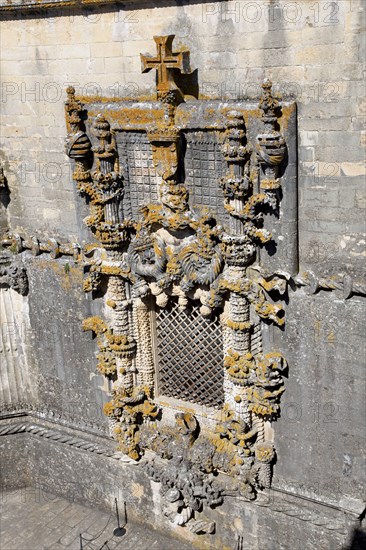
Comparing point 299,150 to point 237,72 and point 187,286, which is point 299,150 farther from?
point 187,286

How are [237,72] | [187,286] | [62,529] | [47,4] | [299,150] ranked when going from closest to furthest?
1. [299,150]
2. [237,72]
3. [47,4]
4. [187,286]
5. [62,529]

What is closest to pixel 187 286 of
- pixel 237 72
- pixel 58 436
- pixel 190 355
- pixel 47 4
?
pixel 190 355

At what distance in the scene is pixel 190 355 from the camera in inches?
424

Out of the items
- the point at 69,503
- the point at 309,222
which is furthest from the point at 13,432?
the point at 309,222

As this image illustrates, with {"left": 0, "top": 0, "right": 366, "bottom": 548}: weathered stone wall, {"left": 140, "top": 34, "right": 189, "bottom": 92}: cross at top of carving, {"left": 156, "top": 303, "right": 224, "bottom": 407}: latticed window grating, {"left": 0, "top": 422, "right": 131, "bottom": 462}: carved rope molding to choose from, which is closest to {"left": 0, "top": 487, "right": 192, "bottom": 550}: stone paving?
{"left": 0, "top": 422, "right": 131, "bottom": 462}: carved rope molding

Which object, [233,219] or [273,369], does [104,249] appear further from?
[273,369]

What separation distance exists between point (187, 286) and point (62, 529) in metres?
4.80

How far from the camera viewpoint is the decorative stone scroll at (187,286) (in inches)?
357

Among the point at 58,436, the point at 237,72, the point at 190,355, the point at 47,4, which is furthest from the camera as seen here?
the point at 58,436

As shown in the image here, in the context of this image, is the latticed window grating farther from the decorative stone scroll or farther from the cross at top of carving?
the cross at top of carving

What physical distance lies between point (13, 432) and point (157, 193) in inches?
208

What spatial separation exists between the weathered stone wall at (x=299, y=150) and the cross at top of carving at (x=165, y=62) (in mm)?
163

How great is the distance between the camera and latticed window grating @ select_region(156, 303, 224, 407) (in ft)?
34.5

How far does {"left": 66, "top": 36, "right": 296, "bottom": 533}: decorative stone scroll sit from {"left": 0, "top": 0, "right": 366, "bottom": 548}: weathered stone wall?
0.31 meters
